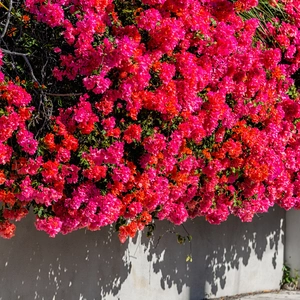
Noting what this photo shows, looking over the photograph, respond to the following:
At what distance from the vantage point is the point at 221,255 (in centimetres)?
844

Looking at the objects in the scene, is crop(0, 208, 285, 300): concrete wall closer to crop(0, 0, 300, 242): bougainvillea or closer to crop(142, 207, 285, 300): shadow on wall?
crop(142, 207, 285, 300): shadow on wall

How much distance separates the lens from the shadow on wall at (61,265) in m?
5.77

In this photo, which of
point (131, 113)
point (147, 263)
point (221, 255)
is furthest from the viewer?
point (221, 255)

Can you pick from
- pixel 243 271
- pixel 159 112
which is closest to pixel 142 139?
pixel 159 112

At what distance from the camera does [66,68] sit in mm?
4852

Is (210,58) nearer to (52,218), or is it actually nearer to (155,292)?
(52,218)

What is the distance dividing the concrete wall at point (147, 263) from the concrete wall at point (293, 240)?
0.12 meters

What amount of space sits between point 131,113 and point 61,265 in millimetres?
2093

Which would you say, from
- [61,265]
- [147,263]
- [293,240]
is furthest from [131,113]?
[293,240]

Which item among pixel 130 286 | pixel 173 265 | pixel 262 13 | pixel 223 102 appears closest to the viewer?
pixel 223 102

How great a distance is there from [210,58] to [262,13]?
1412 mm

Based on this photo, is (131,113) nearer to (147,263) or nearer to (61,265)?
(61,265)

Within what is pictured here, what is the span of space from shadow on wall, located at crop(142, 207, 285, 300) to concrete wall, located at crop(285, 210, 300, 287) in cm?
11

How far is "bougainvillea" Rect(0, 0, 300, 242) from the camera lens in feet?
15.6
